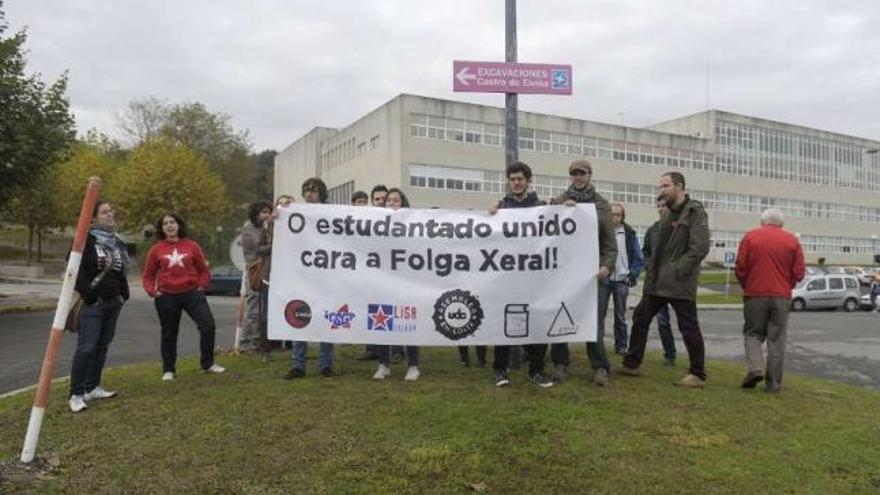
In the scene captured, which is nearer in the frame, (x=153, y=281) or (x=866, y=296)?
(x=153, y=281)

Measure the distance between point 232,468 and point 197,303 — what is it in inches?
108

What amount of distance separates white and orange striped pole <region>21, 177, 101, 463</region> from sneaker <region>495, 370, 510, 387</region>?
137 inches

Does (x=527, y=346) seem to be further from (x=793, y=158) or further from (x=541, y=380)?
(x=793, y=158)

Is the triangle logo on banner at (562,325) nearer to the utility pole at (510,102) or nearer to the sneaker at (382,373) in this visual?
the sneaker at (382,373)

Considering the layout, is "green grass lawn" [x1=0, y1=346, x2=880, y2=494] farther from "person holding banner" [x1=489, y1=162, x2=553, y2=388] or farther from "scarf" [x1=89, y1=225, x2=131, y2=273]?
"scarf" [x1=89, y1=225, x2=131, y2=273]

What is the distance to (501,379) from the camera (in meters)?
6.58

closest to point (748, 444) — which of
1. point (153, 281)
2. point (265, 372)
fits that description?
point (265, 372)

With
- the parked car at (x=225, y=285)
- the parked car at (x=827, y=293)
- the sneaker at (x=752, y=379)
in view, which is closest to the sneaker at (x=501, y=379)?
the sneaker at (x=752, y=379)

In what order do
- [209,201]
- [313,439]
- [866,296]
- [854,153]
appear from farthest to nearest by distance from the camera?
1. [854,153]
2. [209,201]
3. [866,296]
4. [313,439]

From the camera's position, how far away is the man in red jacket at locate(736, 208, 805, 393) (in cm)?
709

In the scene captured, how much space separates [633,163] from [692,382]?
6645 cm

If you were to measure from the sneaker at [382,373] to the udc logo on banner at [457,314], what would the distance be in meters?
0.64

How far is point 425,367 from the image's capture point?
748 centimetres

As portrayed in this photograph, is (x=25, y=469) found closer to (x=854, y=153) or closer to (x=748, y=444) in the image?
(x=748, y=444)
